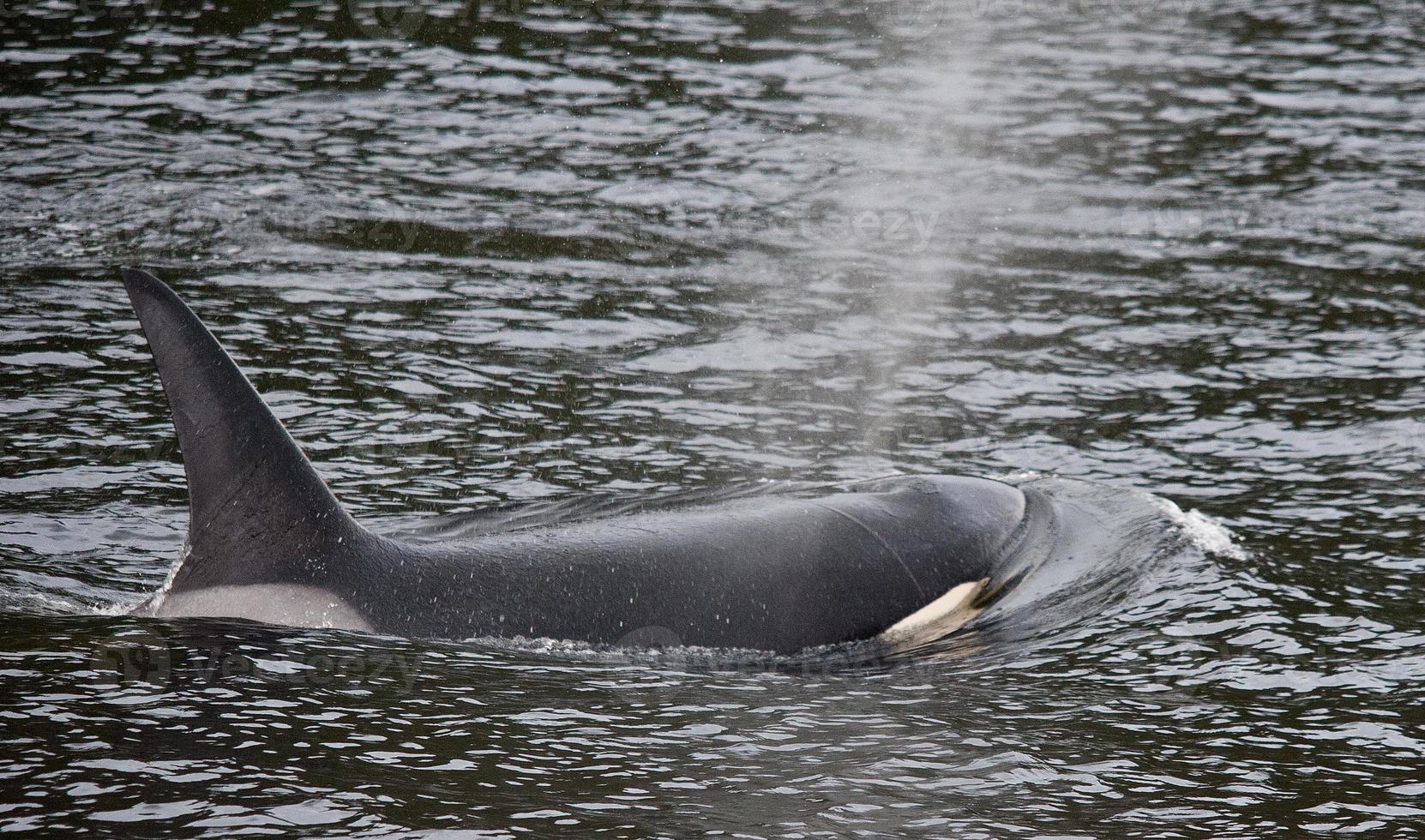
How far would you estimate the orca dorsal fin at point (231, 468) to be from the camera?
20.8 ft

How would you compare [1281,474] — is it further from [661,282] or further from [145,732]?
[145,732]

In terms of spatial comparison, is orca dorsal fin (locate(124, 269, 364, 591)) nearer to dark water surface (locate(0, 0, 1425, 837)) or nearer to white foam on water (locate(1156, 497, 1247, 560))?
dark water surface (locate(0, 0, 1425, 837))

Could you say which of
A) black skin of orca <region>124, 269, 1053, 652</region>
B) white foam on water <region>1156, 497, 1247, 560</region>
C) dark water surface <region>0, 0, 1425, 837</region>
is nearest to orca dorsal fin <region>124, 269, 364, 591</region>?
black skin of orca <region>124, 269, 1053, 652</region>

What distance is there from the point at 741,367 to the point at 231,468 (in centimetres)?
516

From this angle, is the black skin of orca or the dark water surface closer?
the dark water surface

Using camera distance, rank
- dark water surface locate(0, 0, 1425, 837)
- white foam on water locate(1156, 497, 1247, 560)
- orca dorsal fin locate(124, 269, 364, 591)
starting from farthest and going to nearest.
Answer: white foam on water locate(1156, 497, 1247, 560), orca dorsal fin locate(124, 269, 364, 591), dark water surface locate(0, 0, 1425, 837)

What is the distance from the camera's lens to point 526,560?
271 inches

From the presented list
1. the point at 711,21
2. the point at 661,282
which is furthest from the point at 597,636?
the point at 711,21

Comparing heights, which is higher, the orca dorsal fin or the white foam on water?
the orca dorsal fin

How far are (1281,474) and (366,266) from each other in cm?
653

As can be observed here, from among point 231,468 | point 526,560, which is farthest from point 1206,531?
point 231,468

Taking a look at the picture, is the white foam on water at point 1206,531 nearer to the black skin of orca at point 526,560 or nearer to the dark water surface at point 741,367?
the dark water surface at point 741,367

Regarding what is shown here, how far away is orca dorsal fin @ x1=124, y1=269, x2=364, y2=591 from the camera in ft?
20.8

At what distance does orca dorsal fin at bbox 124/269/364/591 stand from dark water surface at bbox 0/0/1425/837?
28 centimetres
